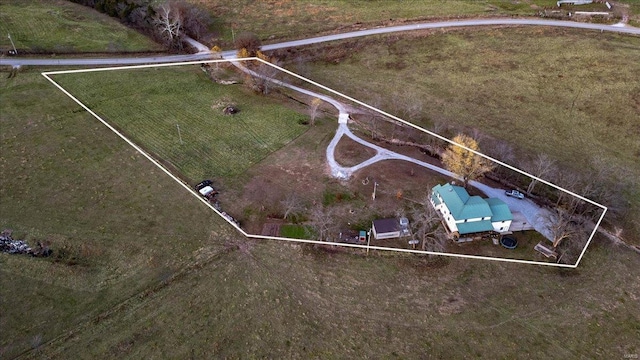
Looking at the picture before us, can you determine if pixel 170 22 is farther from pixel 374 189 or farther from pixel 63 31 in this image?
pixel 374 189

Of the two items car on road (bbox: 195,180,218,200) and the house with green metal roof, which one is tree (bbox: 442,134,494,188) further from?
car on road (bbox: 195,180,218,200)

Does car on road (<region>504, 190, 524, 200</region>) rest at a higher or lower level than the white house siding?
higher

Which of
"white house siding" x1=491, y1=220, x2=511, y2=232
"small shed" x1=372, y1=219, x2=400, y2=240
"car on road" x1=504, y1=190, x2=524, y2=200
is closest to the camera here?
"small shed" x1=372, y1=219, x2=400, y2=240

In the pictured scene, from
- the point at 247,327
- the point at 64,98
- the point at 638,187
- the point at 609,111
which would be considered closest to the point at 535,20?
the point at 609,111

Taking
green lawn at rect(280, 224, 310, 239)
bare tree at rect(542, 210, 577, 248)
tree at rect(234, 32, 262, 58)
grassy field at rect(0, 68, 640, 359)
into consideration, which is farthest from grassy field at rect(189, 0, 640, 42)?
bare tree at rect(542, 210, 577, 248)

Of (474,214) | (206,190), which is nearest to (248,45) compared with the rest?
(206,190)

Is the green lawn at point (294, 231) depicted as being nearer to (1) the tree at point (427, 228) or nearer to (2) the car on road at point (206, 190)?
(2) the car on road at point (206, 190)

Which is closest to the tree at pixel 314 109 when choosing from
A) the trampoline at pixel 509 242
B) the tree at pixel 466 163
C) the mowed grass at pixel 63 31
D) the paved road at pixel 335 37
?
the tree at pixel 466 163
